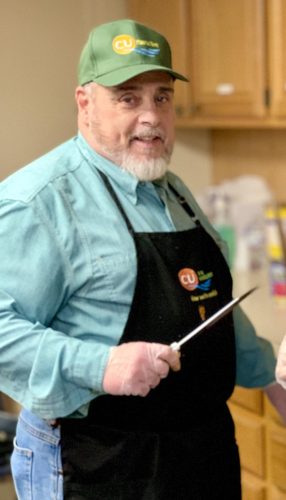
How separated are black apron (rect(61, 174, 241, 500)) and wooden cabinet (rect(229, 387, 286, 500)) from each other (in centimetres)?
66

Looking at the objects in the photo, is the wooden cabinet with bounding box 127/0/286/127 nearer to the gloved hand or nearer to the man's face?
the man's face

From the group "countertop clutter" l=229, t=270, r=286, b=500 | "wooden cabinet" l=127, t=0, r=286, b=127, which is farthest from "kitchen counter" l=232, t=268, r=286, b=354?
"wooden cabinet" l=127, t=0, r=286, b=127

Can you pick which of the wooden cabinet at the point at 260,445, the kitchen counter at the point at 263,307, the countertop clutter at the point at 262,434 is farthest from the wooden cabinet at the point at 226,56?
the wooden cabinet at the point at 260,445

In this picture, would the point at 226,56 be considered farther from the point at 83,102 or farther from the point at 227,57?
the point at 83,102

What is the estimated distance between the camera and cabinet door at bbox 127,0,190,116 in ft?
9.10

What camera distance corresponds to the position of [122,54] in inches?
61.4

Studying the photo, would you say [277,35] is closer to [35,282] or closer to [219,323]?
[219,323]

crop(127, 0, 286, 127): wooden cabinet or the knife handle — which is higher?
crop(127, 0, 286, 127): wooden cabinet

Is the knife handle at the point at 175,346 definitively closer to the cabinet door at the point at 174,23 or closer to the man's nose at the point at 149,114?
the man's nose at the point at 149,114

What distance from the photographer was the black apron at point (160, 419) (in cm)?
151

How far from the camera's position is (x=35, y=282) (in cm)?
144

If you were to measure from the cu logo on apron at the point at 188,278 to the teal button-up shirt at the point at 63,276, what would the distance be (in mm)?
98

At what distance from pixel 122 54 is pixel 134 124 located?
0.43 ft

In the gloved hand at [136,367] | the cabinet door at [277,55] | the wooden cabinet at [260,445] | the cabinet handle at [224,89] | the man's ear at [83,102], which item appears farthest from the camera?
the cabinet handle at [224,89]
